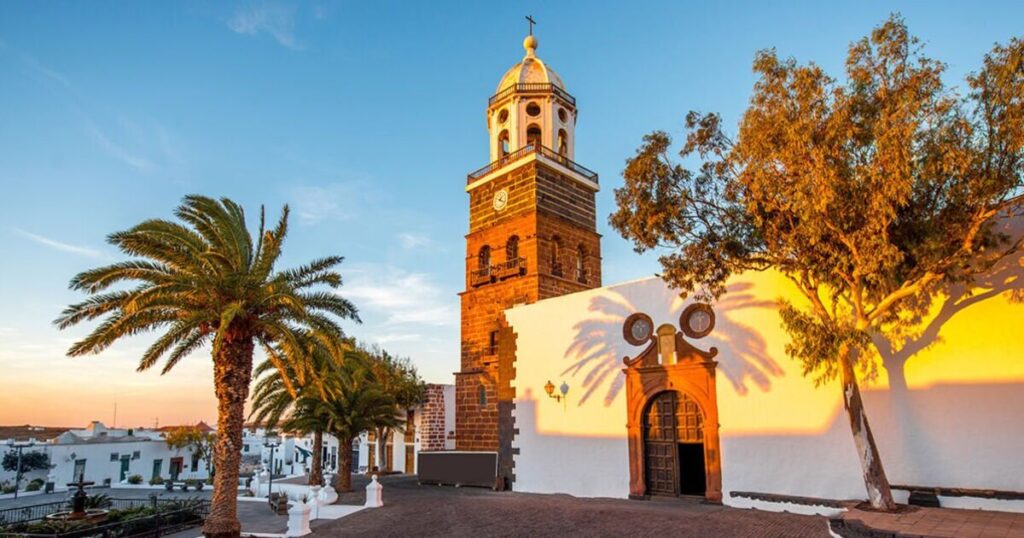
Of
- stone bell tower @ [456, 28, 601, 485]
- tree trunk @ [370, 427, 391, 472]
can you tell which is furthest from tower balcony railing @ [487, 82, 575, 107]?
tree trunk @ [370, 427, 391, 472]

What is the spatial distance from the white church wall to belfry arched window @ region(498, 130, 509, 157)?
26.3ft

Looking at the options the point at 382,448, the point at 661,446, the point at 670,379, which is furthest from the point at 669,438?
the point at 382,448

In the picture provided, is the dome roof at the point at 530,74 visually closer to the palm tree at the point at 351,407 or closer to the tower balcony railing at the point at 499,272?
the tower balcony railing at the point at 499,272

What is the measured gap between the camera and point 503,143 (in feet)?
83.7

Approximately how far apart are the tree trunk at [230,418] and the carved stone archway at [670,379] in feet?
30.4

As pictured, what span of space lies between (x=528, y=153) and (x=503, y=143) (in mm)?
2824

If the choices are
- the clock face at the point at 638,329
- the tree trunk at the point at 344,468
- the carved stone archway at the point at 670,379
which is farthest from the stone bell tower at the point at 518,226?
the carved stone archway at the point at 670,379

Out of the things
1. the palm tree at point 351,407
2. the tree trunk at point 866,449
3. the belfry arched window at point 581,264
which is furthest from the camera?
the belfry arched window at point 581,264

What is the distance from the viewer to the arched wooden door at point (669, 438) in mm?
15172

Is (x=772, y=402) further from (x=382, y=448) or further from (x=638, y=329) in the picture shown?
(x=382, y=448)

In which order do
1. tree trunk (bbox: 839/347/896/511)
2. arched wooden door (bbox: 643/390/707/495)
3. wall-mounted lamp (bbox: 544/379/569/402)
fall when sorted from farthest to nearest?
wall-mounted lamp (bbox: 544/379/569/402) < arched wooden door (bbox: 643/390/707/495) < tree trunk (bbox: 839/347/896/511)

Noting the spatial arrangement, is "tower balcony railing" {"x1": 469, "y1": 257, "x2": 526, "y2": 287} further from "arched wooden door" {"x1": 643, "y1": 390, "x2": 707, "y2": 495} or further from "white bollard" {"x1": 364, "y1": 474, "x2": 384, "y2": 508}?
"white bollard" {"x1": 364, "y1": 474, "x2": 384, "y2": 508}

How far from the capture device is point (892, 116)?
9.67 meters

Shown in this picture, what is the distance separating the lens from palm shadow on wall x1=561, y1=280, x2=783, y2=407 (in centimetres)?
1421
